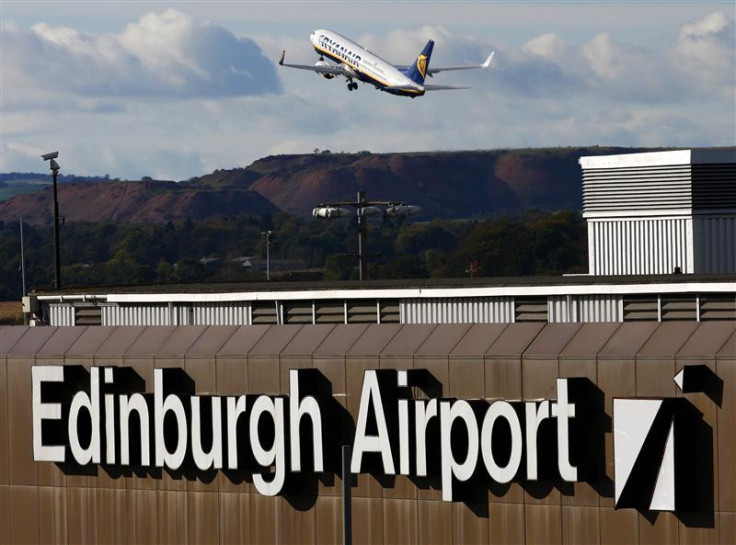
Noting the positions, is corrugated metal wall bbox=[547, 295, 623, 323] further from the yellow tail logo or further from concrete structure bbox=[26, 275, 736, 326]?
the yellow tail logo

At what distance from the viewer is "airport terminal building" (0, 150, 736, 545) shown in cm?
3375

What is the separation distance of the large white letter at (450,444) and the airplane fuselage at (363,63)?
81574 mm

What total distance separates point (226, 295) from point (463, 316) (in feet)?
24.0

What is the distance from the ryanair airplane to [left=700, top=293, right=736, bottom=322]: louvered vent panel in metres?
78.1

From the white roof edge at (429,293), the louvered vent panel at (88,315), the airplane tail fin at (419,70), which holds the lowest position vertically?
the louvered vent panel at (88,315)

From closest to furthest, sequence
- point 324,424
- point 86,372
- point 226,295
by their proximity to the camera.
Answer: point 324,424 → point 86,372 → point 226,295

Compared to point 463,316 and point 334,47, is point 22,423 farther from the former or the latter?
point 334,47

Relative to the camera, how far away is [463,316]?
43.7 metres

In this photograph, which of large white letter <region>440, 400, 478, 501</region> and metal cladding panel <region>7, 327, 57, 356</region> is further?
metal cladding panel <region>7, 327, 57, 356</region>

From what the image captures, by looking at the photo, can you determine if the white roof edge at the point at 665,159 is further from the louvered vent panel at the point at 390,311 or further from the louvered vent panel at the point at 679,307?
the louvered vent panel at the point at 679,307

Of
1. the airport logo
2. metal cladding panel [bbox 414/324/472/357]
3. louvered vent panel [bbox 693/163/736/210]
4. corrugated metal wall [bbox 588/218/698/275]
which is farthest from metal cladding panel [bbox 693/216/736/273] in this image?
the airport logo

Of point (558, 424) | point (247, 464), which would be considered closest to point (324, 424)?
point (247, 464)


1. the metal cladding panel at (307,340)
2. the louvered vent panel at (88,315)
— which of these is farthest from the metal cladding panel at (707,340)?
the louvered vent panel at (88,315)

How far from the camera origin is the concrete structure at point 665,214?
66.4 meters
